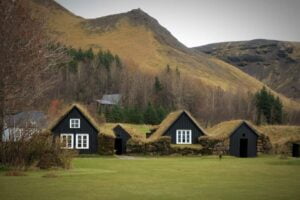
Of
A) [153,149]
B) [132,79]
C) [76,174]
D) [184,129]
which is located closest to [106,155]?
[153,149]

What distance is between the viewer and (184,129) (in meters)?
58.1

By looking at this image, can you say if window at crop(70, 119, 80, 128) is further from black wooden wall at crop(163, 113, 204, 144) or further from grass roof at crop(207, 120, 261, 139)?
grass roof at crop(207, 120, 261, 139)

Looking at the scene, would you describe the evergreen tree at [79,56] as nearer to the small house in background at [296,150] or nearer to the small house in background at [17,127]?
the small house in background at [296,150]

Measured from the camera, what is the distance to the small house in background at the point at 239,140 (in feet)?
182

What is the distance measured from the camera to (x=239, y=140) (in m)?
56.9

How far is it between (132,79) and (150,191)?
126893 millimetres

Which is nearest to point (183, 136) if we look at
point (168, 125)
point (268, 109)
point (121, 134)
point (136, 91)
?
point (168, 125)

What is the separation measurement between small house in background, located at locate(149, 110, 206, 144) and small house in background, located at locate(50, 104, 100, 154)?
701 centimetres

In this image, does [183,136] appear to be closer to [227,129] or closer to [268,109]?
[227,129]

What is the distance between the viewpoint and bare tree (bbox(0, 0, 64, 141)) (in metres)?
32.0

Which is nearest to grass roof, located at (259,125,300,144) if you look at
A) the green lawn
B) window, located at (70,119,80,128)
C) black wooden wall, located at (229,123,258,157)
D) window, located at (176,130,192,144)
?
black wooden wall, located at (229,123,258,157)

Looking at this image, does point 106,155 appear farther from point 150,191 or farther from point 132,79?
point 132,79

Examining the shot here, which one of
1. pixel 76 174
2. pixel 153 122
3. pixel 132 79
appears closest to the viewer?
pixel 76 174

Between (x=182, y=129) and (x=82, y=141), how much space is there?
12021 mm
